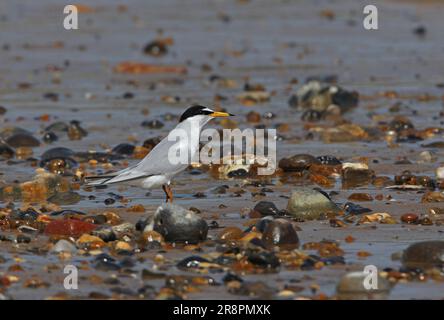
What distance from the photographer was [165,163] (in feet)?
27.0

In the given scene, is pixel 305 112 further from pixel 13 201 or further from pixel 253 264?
pixel 253 264

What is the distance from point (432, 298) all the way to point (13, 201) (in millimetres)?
4093

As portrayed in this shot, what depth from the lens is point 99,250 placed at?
275 inches

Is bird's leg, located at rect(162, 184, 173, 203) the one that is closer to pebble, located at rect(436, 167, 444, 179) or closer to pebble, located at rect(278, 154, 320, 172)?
pebble, located at rect(278, 154, 320, 172)

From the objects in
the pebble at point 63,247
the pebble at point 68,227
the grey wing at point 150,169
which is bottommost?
the pebble at point 63,247

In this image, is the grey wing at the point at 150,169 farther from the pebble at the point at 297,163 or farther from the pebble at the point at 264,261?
the pebble at the point at 264,261

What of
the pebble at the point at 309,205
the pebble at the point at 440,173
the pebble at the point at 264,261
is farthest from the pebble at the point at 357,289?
the pebble at the point at 440,173

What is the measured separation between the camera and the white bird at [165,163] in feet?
26.9

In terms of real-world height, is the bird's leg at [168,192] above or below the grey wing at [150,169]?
below

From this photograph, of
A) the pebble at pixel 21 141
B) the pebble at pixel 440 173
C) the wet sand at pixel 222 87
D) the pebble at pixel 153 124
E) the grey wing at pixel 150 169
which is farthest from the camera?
the pebble at pixel 153 124

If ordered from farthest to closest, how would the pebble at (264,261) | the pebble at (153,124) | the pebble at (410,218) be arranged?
the pebble at (153,124)
the pebble at (410,218)
the pebble at (264,261)

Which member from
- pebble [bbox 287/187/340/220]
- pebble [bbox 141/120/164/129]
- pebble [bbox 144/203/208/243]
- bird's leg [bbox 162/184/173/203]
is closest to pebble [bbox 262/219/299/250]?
pebble [bbox 144/203/208/243]

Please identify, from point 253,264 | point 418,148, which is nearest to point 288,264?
point 253,264
